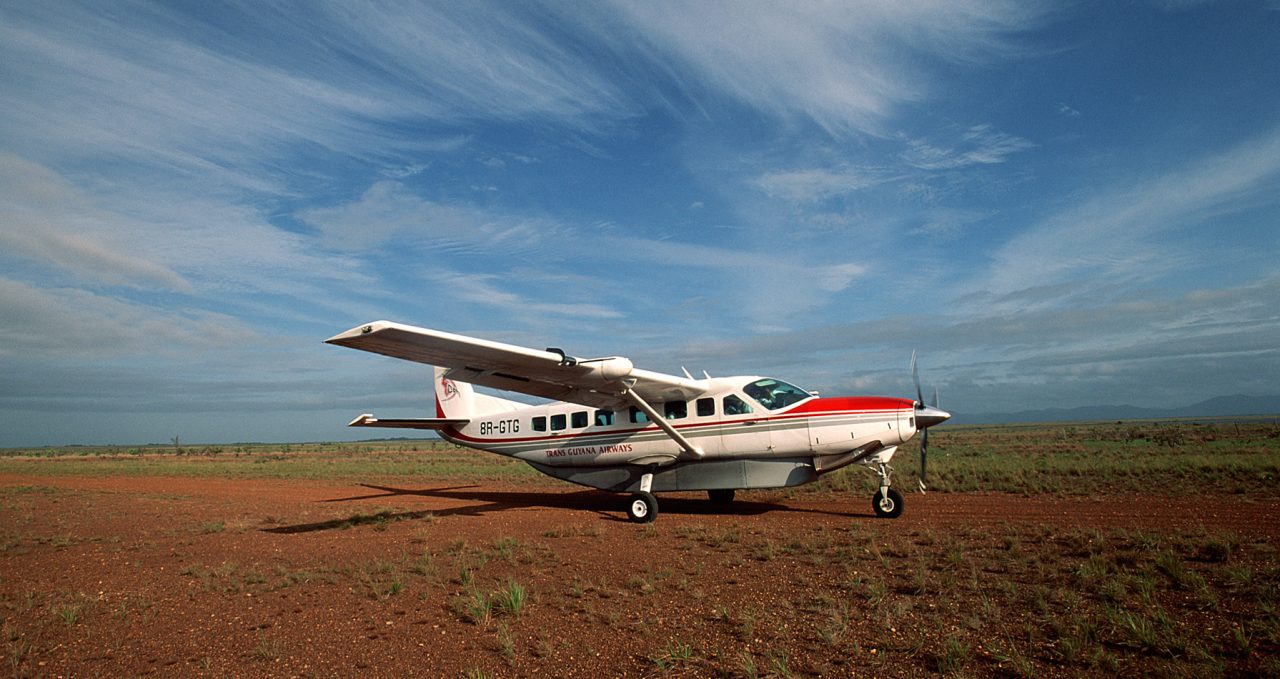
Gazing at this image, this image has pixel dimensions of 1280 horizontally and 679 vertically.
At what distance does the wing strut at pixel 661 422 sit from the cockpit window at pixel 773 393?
72.1 inches

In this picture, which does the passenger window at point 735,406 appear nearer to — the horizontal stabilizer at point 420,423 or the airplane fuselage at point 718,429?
the airplane fuselage at point 718,429

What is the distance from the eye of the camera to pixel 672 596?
7.12m

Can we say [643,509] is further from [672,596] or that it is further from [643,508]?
[672,596]

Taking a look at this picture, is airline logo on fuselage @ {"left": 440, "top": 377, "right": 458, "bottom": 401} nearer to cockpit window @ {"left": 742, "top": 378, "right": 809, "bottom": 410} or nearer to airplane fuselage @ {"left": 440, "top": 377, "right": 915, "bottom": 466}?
airplane fuselage @ {"left": 440, "top": 377, "right": 915, "bottom": 466}

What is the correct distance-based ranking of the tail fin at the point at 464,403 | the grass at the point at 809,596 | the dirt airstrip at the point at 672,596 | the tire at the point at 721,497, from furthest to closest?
the tail fin at the point at 464,403
the tire at the point at 721,497
the dirt airstrip at the point at 672,596
the grass at the point at 809,596

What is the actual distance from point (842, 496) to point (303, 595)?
45.9ft

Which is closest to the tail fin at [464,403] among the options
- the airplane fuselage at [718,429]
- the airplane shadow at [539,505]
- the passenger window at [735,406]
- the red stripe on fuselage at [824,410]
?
the airplane fuselage at [718,429]

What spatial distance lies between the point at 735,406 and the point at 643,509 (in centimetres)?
316

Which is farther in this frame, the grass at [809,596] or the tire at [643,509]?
the tire at [643,509]

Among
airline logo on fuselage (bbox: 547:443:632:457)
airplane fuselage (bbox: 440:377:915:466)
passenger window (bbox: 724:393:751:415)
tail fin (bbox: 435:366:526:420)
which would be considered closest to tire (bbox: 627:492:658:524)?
airplane fuselage (bbox: 440:377:915:466)

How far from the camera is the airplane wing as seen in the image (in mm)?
9984

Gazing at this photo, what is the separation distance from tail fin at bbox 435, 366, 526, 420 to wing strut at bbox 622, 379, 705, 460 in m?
6.63

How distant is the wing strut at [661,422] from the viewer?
13.6 metres

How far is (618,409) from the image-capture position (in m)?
15.7
